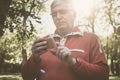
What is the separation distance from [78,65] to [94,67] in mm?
198

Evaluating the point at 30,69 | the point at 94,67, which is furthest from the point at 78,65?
the point at 30,69

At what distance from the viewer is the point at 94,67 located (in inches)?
142

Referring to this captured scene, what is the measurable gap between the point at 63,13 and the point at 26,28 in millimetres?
9016

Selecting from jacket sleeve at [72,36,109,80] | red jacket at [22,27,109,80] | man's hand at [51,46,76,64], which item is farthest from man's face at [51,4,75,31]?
man's hand at [51,46,76,64]

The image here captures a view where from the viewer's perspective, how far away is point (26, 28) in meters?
12.8

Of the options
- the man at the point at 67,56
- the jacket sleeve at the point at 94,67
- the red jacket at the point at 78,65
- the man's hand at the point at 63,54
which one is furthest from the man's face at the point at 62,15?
the man's hand at the point at 63,54

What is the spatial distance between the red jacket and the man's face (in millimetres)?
156

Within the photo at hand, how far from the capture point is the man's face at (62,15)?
388 cm

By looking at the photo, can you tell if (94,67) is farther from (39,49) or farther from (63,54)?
(39,49)

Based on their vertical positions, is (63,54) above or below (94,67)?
above

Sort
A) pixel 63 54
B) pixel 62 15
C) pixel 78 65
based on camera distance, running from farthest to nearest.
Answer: pixel 62 15
pixel 78 65
pixel 63 54

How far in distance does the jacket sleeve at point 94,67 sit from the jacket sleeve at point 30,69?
54 centimetres

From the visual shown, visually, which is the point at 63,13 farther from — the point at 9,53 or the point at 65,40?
the point at 9,53

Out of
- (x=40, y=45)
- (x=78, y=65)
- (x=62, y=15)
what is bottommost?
(x=78, y=65)
